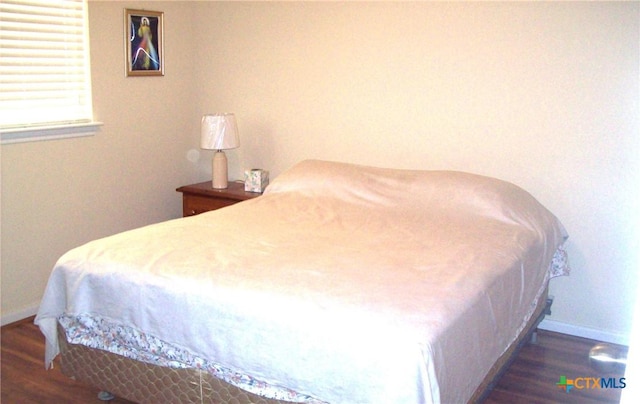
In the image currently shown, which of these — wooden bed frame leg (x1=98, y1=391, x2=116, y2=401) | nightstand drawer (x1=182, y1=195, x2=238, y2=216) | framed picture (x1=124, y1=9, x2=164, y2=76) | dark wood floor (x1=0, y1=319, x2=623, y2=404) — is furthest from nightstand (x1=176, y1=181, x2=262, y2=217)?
wooden bed frame leg (x1=98, y1=391, x2=116, y2=401)

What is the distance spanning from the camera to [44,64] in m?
3.45

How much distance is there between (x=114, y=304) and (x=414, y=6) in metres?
2.30

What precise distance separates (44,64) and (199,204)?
1.21m

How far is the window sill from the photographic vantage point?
10.8ft

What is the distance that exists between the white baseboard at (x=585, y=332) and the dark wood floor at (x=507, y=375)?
5 cm

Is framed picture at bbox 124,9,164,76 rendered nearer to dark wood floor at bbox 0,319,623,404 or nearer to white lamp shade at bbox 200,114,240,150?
white lamp shade at bbox 200,114,240,150

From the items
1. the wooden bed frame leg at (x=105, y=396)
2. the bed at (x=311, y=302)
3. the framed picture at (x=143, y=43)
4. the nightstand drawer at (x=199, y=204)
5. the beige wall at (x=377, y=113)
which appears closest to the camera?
the bed at (x=311, y=302)

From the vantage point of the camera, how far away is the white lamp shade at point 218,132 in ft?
13.0

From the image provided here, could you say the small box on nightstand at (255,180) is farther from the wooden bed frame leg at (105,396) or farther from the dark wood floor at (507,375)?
the wooden bed frame leg at (105,396)

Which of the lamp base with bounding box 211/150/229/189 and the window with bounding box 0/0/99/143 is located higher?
the window with bounding box 0/0/99/143

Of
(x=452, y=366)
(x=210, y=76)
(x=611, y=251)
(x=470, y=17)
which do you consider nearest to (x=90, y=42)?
(x=210, y=76)

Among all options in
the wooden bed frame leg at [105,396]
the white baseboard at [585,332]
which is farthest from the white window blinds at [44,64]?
the white baseboard at [585,332]

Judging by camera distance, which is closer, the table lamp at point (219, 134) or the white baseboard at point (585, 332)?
the white baseboard at point (585, 332)

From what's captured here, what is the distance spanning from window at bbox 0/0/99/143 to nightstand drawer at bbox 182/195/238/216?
737 millimetres
